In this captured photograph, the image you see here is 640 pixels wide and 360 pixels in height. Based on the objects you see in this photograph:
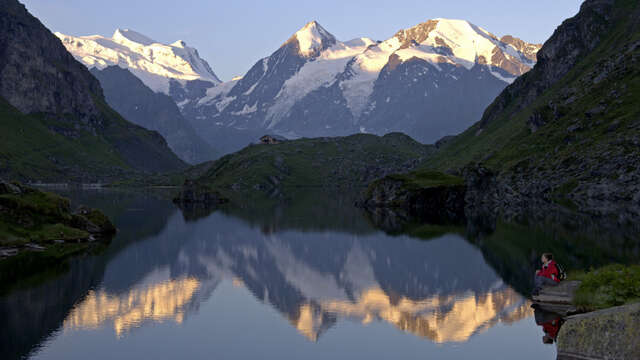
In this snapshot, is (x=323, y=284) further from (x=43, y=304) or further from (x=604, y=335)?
(x=604, y=335)

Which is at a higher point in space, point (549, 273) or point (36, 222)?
point (36, 222)

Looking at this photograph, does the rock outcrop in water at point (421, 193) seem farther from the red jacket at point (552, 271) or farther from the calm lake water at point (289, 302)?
the red jacket at point (552, 271)

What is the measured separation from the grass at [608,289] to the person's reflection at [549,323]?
1.81 m

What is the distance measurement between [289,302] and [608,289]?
24.0 meters

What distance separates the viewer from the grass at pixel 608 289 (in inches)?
1391

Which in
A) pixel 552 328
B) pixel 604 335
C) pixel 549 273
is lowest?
pixel 552 328

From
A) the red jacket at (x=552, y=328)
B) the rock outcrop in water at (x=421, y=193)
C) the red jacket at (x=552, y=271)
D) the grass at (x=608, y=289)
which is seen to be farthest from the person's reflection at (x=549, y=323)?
the rock outcrop in water at (x=421, y=193)

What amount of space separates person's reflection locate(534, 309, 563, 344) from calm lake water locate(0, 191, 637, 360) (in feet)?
1.95

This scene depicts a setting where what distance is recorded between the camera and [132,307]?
46.0 m

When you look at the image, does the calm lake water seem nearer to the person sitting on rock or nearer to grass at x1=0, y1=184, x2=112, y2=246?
the person sitting on rock

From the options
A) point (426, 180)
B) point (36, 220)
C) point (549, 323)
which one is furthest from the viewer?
point (426, 180)

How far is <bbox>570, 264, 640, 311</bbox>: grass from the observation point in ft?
116

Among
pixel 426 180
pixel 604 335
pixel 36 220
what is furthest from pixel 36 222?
pixel 426 180

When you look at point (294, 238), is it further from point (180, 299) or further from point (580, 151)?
point (580, 151)
